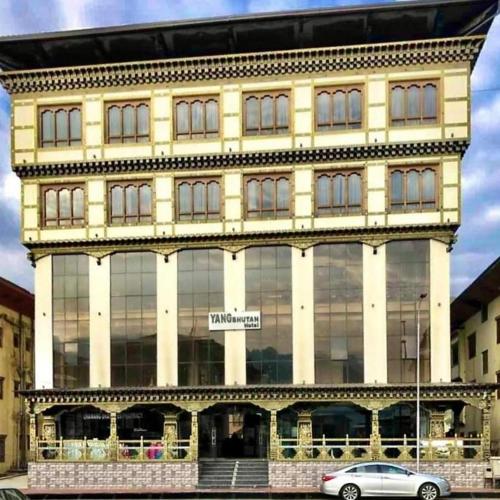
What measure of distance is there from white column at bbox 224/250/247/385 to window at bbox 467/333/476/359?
19.2 m

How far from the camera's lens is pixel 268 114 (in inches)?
1492

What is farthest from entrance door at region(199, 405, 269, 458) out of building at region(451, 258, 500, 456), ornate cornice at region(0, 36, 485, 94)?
ornate cornice at region(0, 36, 485, 94)

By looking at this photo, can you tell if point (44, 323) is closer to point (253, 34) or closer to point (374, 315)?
point (374, 315)

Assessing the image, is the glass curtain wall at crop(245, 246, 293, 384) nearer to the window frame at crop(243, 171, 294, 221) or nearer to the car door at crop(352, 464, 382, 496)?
the window frame at crop(243, 171, 294, 221)

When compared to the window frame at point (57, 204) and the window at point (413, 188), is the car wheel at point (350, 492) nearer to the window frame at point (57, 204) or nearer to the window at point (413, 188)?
the window at point (413, 188)

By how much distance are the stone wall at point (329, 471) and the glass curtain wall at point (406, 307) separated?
176 inches

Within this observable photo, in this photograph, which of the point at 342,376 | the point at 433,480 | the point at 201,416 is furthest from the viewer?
the point at 201,416

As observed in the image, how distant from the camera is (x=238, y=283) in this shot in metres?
37.9

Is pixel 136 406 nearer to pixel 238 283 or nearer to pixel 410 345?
pixel 238 283

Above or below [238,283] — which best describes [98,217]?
above

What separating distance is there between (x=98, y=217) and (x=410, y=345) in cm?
1809

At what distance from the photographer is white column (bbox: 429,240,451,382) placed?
3616cm

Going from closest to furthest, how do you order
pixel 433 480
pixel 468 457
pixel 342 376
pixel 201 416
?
pixel 433 480, pixel 468 457, pixel 342 376, pixel 201 416

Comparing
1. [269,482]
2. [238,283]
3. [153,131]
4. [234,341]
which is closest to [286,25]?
[153,131]
